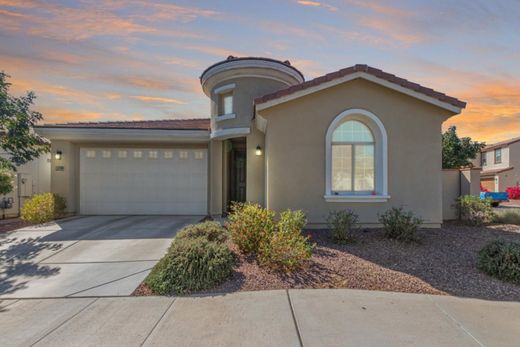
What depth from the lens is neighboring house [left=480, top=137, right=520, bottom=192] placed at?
30312 mm

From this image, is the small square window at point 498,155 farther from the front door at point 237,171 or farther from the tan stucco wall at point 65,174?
the tan stucco wall at point 65,174

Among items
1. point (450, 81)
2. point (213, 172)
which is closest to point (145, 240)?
point (213, 172)

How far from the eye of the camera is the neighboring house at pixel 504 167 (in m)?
30.3

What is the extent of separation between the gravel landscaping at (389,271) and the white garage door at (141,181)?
19.5ft

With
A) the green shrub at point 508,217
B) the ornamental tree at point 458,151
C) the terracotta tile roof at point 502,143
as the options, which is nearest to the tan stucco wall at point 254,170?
the green shrub at point 508,217

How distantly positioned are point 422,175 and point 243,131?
598cm

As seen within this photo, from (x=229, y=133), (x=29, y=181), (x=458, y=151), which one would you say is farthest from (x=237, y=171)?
(x=458, y=151)

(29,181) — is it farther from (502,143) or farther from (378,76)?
(502,143)

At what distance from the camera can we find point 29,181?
11.0 metres

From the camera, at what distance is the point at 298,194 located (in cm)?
730

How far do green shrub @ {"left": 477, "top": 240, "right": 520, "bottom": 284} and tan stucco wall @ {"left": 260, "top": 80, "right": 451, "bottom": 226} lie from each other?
2468mm

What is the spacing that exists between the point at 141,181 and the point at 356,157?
8.67 m

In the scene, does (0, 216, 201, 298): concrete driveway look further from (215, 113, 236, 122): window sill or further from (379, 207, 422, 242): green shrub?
(379, 207, 422, 242): green shrub

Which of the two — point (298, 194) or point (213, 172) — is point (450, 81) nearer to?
point (298, 194)
